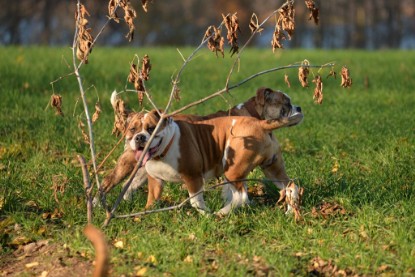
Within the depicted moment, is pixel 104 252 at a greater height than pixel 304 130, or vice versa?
pixel 104 252

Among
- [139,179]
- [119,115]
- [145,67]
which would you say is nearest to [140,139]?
[119,115]

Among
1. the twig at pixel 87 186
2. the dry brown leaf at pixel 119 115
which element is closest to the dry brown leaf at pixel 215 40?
the dry brown leaf at pixel 119 115

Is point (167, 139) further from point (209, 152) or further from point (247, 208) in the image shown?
point (247, 208)

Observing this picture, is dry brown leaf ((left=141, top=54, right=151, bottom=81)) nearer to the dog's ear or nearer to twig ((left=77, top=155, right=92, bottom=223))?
twig ((left=77, top=155, right=92, bottom=223))

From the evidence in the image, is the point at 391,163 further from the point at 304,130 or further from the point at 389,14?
the point at 389,14

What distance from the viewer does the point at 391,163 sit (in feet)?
27.2

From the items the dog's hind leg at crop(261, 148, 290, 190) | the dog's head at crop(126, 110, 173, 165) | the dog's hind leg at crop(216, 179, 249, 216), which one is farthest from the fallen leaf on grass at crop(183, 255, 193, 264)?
the dog's hind leg at crop(261, 148, 290, 190)

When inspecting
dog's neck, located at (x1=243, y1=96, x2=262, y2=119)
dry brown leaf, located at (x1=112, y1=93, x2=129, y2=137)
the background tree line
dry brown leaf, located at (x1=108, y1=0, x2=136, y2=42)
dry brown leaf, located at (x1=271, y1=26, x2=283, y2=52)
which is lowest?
the background tree line

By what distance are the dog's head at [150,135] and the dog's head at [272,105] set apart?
2122 millimetres

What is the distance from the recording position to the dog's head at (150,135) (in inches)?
259

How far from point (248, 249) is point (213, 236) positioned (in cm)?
44

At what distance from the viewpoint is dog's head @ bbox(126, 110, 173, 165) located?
21.6 feet

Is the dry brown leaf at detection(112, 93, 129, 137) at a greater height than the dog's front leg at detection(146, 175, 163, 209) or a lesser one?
greater

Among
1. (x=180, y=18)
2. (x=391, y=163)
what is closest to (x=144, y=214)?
(x=391, y=163)
